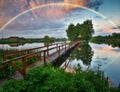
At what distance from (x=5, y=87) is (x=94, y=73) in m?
3.59

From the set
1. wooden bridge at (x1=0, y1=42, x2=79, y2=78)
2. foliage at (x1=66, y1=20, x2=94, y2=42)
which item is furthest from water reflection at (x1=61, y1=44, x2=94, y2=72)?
foliage at (x1=66, y1=20, x2=94, y2=42)

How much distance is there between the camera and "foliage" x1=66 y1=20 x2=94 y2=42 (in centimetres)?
5881

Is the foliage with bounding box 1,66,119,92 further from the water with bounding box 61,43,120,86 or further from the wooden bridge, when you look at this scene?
the water with bounding box 61,43,120,86

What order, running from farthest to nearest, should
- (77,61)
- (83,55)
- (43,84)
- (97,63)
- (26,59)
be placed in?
(83,55) < (77,61) < (97,63) < (26,59) < (43,84)

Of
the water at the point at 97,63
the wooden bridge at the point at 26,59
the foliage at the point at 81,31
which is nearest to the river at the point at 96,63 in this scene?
the water at the point at 97,63

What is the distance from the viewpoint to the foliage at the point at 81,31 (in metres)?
58.8

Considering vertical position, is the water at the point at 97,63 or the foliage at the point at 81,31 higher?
the foliage at the point at 81,31

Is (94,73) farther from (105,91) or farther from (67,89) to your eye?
(67,89)

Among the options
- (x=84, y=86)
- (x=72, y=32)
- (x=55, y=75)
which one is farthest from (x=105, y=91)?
(x=72, y=32)

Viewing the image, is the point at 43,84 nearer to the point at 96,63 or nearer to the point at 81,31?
the point at 96,63

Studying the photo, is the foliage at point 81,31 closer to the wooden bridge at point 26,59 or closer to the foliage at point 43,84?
the wooden bridge at point 26,59

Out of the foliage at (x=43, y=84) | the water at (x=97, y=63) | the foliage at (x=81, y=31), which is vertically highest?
the foliage at (x=81, y=31)

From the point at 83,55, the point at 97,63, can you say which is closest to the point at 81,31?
the point at 83,55

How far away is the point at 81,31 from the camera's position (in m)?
59.2
